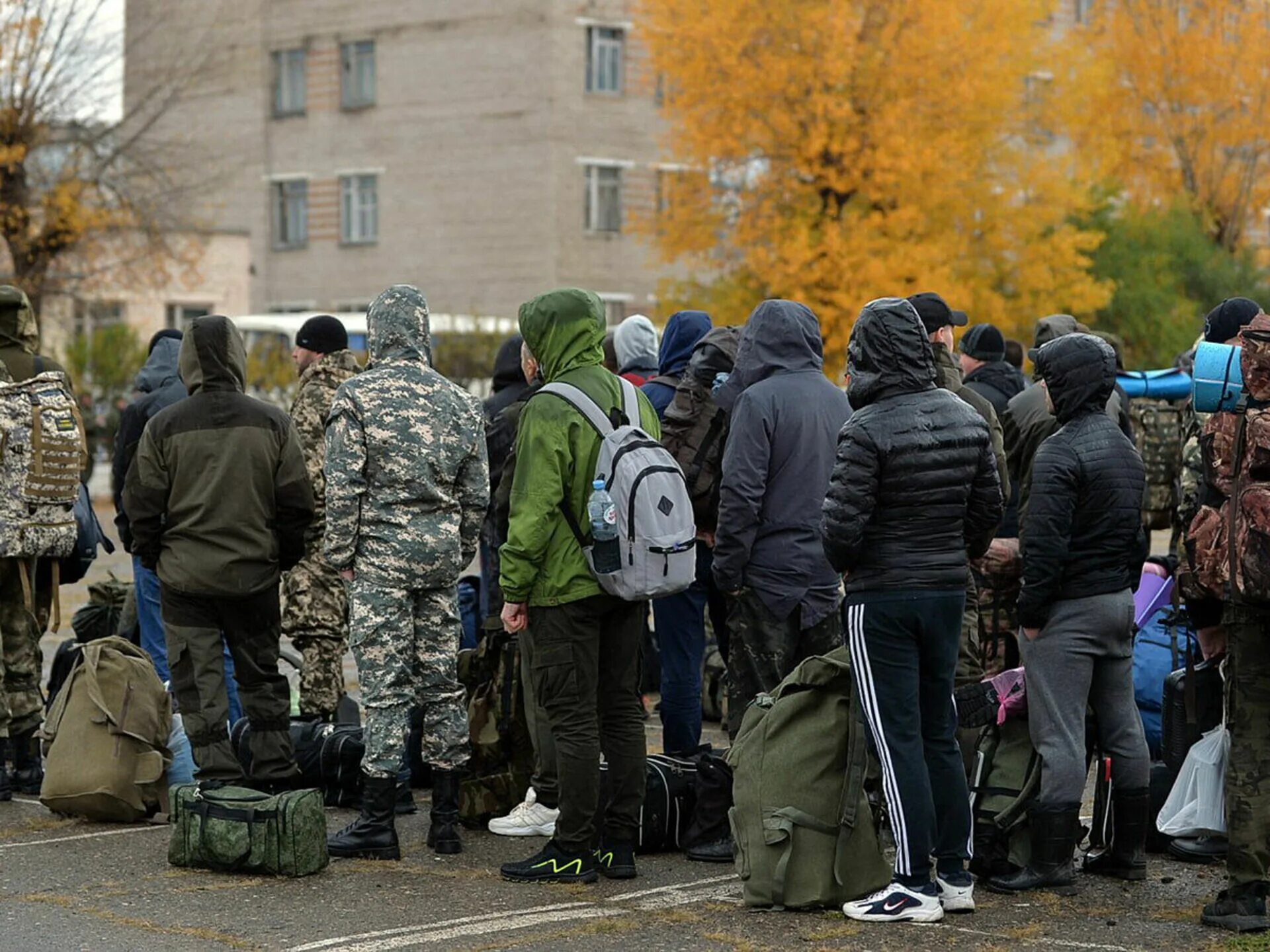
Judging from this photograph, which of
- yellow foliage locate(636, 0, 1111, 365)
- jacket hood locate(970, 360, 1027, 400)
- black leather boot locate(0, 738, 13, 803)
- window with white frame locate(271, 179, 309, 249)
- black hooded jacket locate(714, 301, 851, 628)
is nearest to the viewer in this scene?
black hooded jacket locate(714, 301, 851, 628)

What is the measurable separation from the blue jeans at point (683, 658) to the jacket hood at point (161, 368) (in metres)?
3.03

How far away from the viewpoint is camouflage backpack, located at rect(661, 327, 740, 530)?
8148mm

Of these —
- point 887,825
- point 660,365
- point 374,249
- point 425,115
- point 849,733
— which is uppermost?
point 425,115

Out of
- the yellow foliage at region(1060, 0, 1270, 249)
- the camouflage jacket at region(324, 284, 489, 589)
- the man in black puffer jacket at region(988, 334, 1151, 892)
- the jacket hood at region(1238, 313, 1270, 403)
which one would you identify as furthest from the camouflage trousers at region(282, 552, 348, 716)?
the yellow foliage at region(1060, 0, 1270, 249)

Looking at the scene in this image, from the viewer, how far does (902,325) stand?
650 cm

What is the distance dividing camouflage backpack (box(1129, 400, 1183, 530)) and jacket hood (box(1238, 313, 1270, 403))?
577cm

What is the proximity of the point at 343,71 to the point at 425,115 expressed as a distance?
298 centimetres

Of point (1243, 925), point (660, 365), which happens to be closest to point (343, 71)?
point (660, 365)

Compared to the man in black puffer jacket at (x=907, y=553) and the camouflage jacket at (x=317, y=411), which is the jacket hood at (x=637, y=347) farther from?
the man in black puffer jacket at (x=907, y=553)

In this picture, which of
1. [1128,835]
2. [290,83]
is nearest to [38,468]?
[1128,835]

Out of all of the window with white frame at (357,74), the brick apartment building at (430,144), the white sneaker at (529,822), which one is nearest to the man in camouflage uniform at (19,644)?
the white sneaker at (529,822)

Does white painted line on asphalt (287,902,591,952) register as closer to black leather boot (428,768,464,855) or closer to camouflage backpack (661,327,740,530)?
black leather boot (428,768,464,855)

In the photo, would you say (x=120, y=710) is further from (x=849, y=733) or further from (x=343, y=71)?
(x=343, y=71)

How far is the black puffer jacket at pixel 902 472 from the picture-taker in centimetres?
637
